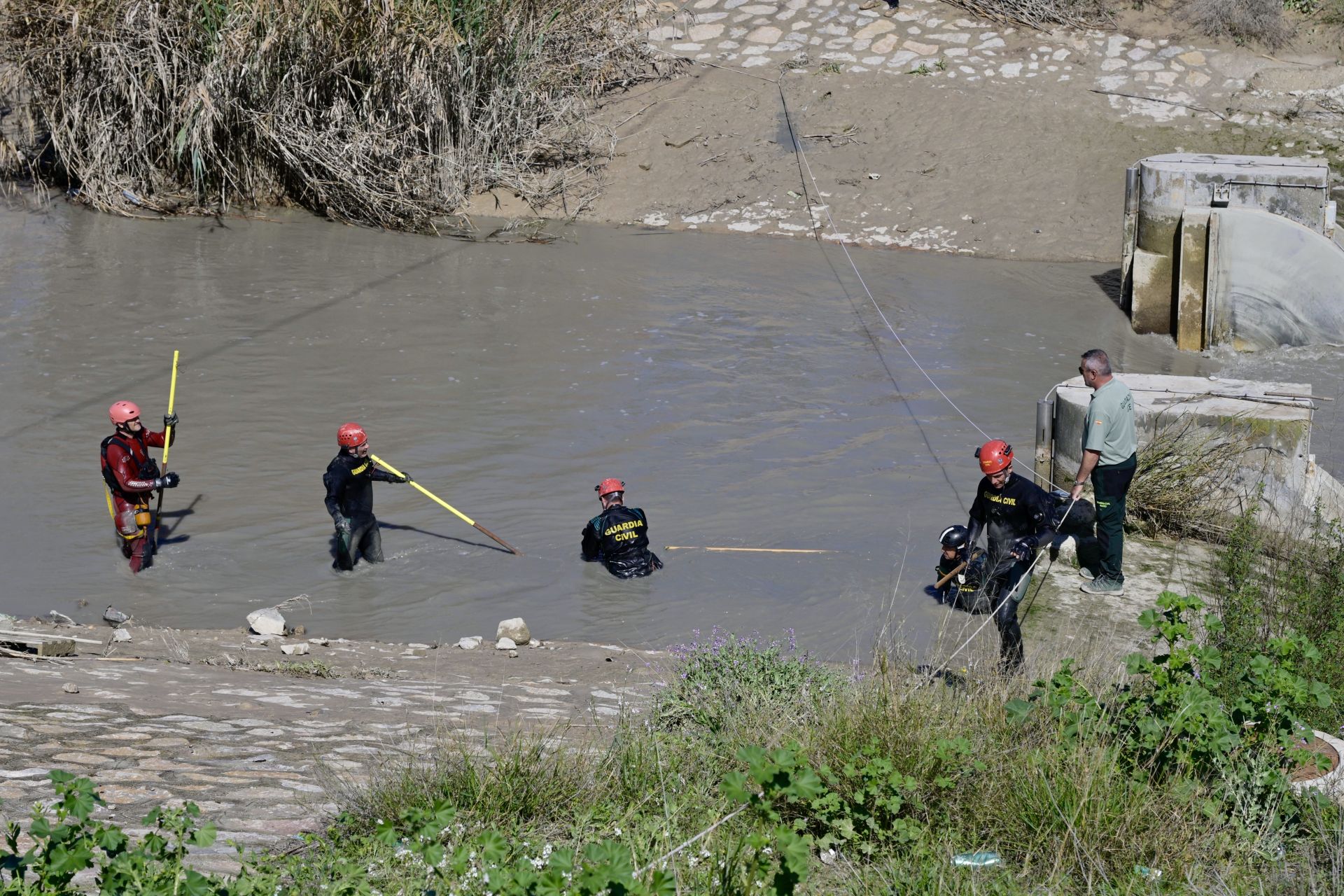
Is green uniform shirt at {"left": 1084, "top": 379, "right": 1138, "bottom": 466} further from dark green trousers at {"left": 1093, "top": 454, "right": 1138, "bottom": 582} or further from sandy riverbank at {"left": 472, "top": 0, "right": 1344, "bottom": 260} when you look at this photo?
sandy riverbank at {"left": 472, "top": 0, "right": 1344, "bottom": 260}

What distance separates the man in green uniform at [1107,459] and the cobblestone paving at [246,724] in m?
3.10

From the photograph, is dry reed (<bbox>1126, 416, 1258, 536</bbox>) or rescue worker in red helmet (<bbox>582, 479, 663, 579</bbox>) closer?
dry reed (<bbox>1126, 416, 1258, 536</bbox>)

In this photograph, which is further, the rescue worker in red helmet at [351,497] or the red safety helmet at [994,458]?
the rescue worker in red helmet at [351,497]

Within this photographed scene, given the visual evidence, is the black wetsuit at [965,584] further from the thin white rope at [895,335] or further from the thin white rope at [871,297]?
the thin white rope at [871,297]

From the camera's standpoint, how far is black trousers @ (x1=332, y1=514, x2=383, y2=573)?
9789 mm

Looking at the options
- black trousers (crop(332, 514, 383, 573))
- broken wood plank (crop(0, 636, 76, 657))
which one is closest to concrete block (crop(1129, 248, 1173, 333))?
black trousers (crop(332, 514, 383, 573))

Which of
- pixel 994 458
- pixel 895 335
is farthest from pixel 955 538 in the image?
pixel 895 335

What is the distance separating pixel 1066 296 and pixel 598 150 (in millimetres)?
7883

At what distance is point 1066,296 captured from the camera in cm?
1628

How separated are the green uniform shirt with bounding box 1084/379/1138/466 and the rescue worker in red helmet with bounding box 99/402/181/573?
6465 millimetres

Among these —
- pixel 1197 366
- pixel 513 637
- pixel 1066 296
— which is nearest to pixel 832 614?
pixel 513 637

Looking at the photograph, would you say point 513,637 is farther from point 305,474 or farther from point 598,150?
point 598,150

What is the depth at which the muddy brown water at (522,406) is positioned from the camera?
946cm

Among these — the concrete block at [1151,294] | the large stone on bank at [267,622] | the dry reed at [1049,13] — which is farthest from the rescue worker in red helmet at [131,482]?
the dry reed at [1049,13]
